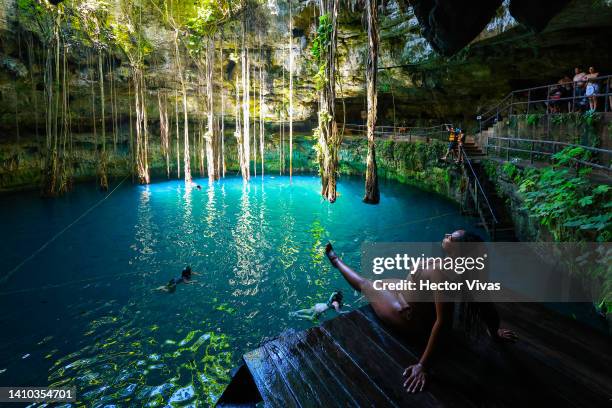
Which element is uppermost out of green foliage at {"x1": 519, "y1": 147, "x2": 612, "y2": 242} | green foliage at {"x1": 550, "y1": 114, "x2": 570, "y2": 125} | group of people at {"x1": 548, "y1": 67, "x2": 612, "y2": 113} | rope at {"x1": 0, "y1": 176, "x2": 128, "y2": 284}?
group of people at {"x1": 548, "y1": 67, "x2": 612, "y2": 113}

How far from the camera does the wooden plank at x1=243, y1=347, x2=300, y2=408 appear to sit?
1.93 m

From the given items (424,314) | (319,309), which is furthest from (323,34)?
A: (424,314)

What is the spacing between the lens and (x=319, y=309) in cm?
488

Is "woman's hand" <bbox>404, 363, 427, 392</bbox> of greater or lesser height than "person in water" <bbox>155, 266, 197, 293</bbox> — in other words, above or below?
above

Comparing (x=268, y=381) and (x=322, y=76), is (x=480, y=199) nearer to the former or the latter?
(x=322, y=76)

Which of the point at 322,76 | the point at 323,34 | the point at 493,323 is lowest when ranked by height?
the point at 493,323

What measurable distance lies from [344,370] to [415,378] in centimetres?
45

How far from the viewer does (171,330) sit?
4.57 metres

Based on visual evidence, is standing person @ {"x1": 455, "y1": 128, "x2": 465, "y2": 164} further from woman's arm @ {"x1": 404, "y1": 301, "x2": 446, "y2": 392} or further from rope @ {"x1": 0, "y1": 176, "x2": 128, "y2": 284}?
rope @ {"x1": 0, "y1": 176, "x2": 128, "y2": 284}

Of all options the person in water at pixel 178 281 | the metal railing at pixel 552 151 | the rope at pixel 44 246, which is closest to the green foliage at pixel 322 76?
the metal railing at pixel 552 151

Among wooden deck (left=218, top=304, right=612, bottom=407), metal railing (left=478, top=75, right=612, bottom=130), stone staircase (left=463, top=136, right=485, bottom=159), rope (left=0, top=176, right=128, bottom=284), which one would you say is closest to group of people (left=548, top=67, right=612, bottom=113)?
metal railing (left=478, top=75, right=612, bottom=130)

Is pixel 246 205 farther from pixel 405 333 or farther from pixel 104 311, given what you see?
pixel 405 333

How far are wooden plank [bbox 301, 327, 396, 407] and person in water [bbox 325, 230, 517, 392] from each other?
0.21 metres

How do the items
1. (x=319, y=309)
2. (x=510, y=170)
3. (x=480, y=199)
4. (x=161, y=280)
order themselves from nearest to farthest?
(x=319, y=309) < (x=161, y=280) < (x=510, y=170) < (x=480, y=199)
